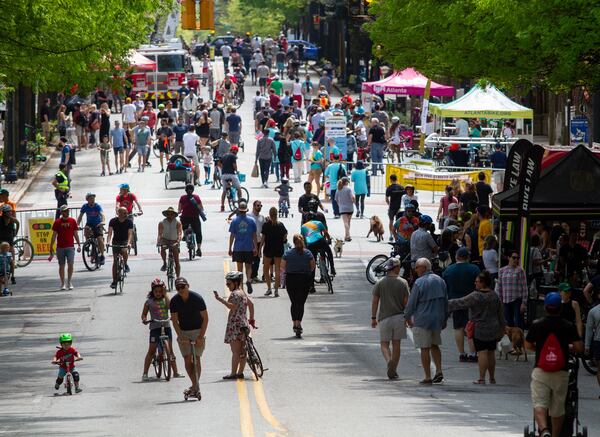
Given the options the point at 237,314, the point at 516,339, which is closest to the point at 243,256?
the point at 516,339

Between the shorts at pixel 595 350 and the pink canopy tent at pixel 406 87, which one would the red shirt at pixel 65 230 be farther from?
the pink canopy tent at pixel 406 87

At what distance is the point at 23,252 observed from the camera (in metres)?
34.5

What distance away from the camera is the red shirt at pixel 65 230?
98.3 ft

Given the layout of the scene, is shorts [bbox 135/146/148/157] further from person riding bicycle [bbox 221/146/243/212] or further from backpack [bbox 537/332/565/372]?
backpack [bbox 537/332/565/372]

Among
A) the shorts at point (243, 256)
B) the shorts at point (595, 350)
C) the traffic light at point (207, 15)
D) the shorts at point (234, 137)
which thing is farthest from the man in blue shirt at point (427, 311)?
the shorts at point (234, 137)

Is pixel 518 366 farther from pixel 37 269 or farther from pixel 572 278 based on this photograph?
pixel 37 269

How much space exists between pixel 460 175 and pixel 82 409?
24.2m

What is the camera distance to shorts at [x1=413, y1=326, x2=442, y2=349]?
784 inches

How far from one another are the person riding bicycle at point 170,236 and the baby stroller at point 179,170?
1508 cm

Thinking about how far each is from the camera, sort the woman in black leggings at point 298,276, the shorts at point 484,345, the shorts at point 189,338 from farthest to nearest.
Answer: the woman in black leggings at point 298,276, the shorts at point 484,345, the shorts at point 189,338

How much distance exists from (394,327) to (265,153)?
24250 millimetres

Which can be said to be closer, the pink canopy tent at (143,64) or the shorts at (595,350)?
the shorts at (595,350)

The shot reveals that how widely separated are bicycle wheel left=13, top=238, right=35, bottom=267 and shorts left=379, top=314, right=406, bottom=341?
15177 mm

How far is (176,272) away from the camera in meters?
29.4
